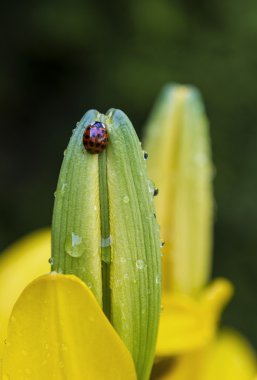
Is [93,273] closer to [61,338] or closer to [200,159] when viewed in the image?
[61,338]

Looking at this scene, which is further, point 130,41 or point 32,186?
point 32,186

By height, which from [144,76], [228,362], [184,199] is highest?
[144,76]

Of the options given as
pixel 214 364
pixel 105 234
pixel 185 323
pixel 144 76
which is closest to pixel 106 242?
pixel 105 234

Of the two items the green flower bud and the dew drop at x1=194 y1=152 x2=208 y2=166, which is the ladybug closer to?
the green flower bud

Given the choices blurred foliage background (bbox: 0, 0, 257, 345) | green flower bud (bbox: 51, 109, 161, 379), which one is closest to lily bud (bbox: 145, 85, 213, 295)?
green flower bud (bbox: 51, 109, 161, 379)

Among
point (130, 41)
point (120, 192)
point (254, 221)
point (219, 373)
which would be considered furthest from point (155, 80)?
point (120, 192)

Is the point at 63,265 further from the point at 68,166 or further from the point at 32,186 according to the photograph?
the point at 32,186
